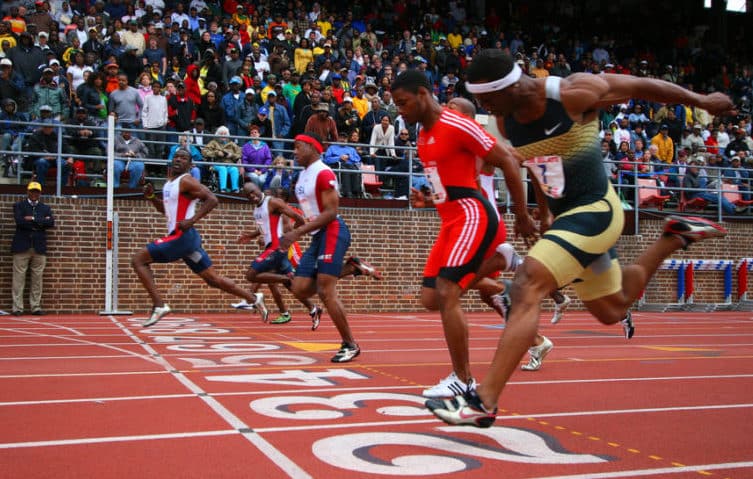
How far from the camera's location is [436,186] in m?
5.70

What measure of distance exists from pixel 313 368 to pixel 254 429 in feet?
8.41

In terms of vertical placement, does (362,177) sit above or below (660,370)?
above

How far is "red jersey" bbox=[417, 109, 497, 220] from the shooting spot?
545 cm

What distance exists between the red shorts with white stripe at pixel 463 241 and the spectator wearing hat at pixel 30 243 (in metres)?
10.4

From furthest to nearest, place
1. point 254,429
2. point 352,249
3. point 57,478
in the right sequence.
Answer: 1. point 352,249
2. point 254,429
3. point 57,478

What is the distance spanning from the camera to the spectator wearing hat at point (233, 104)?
1706 centimetres

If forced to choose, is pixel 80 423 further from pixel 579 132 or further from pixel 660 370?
pixel 660 370

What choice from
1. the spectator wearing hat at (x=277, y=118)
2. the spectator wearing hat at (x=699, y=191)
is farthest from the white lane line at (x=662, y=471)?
the spectator wearing hat at (x=699, y=191)

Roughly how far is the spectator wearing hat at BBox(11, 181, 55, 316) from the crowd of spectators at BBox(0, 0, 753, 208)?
1.03m

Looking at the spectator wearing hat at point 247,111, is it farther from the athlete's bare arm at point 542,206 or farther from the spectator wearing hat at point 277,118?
the athlete's bare arm at point 542,206

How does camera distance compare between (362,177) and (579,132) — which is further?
(362,177)

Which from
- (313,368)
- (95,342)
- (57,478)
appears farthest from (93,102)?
(57,478)

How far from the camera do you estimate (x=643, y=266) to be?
518cm

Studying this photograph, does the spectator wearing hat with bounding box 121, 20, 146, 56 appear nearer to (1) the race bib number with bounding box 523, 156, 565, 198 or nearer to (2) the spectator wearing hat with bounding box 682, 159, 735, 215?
(2) the spectator wearing hat with bounding box 682, 159, 735, 215
